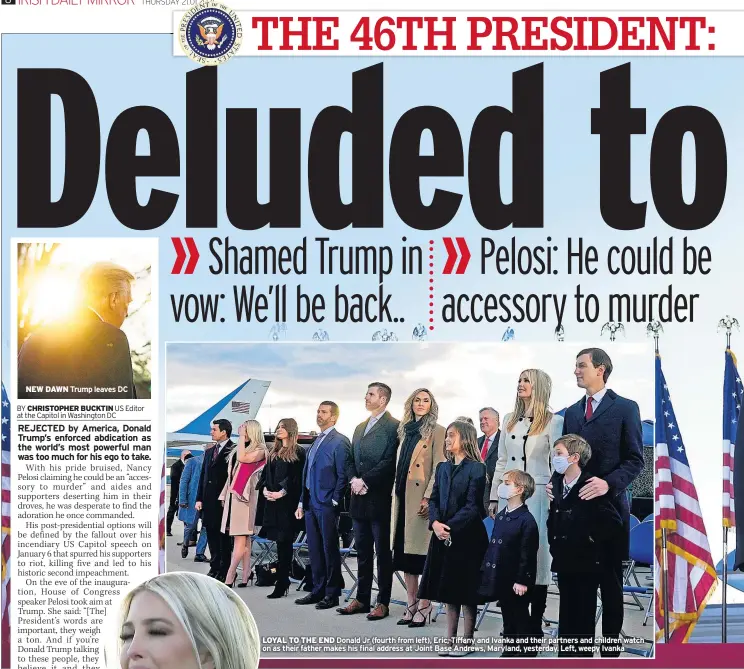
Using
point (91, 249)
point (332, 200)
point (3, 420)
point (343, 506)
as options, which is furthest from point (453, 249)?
point (3, 420)

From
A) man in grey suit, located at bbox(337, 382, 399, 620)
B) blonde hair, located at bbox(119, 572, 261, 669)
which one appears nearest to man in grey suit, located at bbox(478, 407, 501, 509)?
man in grey suit, located at bbox(337, 382, 399, 620)

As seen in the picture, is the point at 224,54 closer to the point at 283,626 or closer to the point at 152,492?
the point at 152,492

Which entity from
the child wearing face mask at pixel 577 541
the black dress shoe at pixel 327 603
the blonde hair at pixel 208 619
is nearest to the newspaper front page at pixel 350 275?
the black dress shoe at pixel 327 603

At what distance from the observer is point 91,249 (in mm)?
6188

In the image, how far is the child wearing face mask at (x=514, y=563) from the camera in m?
6.04

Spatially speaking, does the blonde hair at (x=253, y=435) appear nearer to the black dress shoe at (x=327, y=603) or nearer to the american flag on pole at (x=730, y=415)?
the black dress shoe at (x=327, y=603)

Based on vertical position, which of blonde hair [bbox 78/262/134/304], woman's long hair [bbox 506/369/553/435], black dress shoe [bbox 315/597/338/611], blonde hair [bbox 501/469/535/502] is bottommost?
black dress shoe [bbox 315/597/338/611]

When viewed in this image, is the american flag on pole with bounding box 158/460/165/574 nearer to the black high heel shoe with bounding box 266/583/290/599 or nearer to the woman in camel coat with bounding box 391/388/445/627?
the black high heel shoe with bounding box 266/583/290/599

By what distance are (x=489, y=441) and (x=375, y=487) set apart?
2.17ft

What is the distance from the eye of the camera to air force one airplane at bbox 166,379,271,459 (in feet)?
20.2

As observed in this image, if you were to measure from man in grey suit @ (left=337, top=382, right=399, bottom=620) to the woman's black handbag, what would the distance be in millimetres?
404

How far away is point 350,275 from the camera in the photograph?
6.18 metres

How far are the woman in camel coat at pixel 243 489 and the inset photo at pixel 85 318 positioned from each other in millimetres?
583

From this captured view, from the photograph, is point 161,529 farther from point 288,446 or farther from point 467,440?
point 467,440
